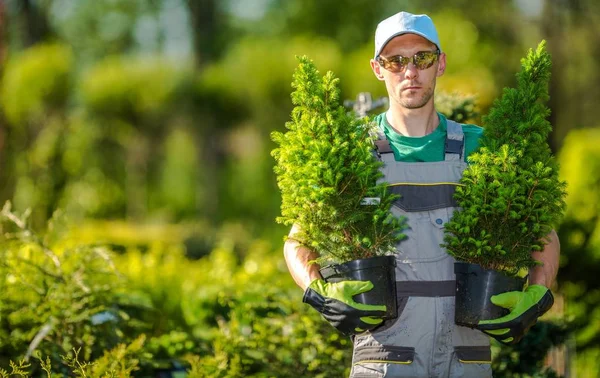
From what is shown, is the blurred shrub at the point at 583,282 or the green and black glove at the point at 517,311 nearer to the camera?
the green and black glove at the point at 517,311

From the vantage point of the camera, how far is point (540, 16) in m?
19.9

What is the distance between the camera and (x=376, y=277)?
323 cm

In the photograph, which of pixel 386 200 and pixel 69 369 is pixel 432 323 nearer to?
pixel 386 200

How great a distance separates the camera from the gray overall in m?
3.36

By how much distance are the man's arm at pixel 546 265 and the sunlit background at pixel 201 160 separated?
1.61 m

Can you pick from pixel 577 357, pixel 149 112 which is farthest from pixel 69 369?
pixel 149 112

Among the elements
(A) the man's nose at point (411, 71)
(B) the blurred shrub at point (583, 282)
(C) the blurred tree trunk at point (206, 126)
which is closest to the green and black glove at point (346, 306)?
(A) the man's nose at point (411, 71)

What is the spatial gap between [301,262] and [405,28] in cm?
100

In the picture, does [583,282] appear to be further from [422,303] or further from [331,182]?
[331,182]

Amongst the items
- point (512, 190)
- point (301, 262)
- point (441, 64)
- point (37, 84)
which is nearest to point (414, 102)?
point (441, 64)

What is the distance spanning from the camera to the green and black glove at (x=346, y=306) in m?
3.18

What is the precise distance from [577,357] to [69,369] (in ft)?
12.9

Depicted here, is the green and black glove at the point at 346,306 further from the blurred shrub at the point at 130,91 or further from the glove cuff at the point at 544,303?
the blurred shrub at the point at 130,91

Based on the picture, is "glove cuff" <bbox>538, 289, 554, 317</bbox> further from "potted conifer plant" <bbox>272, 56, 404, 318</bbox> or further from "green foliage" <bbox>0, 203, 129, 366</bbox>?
"green foliage" <bbox>0, 203, 129, 366</bbox>
